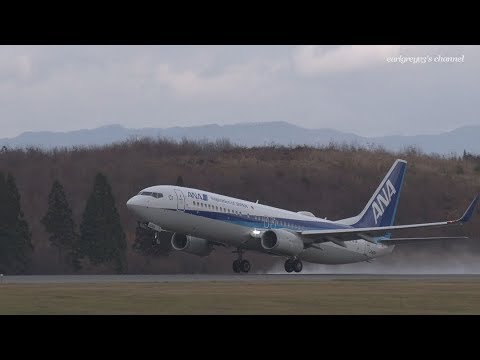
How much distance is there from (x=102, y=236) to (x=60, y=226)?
15.8 ft

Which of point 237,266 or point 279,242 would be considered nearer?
point 279,242

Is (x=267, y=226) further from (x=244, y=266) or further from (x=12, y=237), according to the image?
(x=12, y=237)

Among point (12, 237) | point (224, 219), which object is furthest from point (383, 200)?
point (12, 237)

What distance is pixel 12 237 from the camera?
67562 millimetres

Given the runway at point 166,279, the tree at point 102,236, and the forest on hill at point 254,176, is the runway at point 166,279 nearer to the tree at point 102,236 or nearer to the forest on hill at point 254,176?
the tree at point 102,236

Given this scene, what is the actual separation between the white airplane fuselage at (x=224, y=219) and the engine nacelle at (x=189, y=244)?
1.70 meters

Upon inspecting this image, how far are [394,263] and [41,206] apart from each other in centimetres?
3237

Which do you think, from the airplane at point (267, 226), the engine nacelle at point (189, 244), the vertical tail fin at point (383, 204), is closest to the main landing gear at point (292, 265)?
the airplane at point (267, 226)

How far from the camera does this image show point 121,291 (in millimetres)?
37000

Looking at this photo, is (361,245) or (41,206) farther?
(41,206)

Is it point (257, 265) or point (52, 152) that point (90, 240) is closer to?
point (257, 265)
